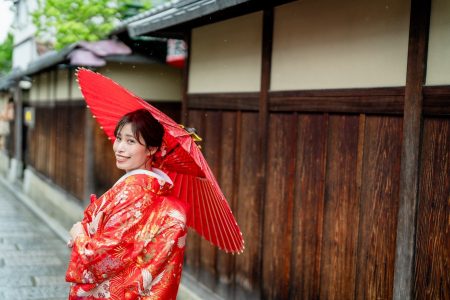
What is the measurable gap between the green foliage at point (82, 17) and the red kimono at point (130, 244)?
9995mm

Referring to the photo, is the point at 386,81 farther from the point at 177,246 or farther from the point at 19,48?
the point at 19,48

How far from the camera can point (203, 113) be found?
26.4 feet

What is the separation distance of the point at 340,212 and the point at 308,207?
0.54 m

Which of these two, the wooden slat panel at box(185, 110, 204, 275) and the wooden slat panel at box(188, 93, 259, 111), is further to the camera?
the wooden slat panel at box(185, 110, 204, 275)

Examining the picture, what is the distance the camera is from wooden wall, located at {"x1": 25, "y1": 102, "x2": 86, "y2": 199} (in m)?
13.7

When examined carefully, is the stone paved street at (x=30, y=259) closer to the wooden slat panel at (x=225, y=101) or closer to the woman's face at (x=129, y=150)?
the wooden slat panel at (x=225, y=101)

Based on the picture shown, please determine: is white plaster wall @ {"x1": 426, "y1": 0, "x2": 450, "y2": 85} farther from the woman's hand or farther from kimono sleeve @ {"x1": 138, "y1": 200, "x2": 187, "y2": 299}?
the woman's hand

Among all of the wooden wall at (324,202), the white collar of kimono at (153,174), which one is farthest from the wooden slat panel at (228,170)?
the white collar of kimono at (153,174)

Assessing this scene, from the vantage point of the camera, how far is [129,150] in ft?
11.3

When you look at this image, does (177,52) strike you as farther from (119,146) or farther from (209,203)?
(119,146)

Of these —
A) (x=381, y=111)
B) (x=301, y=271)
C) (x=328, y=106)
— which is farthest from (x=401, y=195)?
(x=301, y=271)

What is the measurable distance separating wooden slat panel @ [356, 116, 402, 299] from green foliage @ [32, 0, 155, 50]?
368 inches

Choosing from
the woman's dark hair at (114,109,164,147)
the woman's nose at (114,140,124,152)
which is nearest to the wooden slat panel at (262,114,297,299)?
the woman's dark hair at (114,109,164,147)

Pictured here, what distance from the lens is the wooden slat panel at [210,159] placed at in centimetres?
763
